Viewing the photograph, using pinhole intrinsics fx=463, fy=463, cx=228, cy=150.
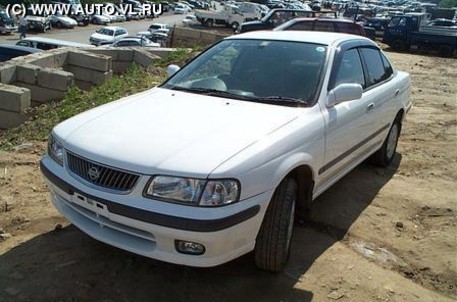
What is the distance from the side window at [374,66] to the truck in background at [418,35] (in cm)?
2072

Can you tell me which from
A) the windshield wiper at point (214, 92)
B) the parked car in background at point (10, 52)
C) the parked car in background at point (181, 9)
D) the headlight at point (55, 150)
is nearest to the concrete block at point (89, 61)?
the parked car in background at point (10, 52)

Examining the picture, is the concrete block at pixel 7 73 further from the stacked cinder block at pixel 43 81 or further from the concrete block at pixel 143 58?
the concrete block at pixel 143 58

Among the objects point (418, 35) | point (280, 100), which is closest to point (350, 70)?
point (280, 100)

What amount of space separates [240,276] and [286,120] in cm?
110

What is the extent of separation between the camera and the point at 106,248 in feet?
11.0

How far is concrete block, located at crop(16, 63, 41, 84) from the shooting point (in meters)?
7.73

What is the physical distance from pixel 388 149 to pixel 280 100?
242cm

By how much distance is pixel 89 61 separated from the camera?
895cm

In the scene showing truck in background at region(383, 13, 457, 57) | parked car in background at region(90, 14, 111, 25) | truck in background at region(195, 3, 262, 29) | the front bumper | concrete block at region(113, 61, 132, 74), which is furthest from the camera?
parked car in background at region(90, 14, 111, 25)

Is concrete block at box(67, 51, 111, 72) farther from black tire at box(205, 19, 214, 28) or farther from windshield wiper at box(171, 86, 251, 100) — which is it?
black tire at box(205, 19, 214, 28)

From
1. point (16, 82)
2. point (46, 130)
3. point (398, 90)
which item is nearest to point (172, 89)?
point (398, 90)

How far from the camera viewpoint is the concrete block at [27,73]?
7.73 m

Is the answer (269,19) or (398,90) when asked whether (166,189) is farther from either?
(269,19)

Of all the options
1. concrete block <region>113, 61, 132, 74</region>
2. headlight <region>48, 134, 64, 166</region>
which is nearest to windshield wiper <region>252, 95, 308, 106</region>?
headlight <region>48, 134, 64, 166</region>
